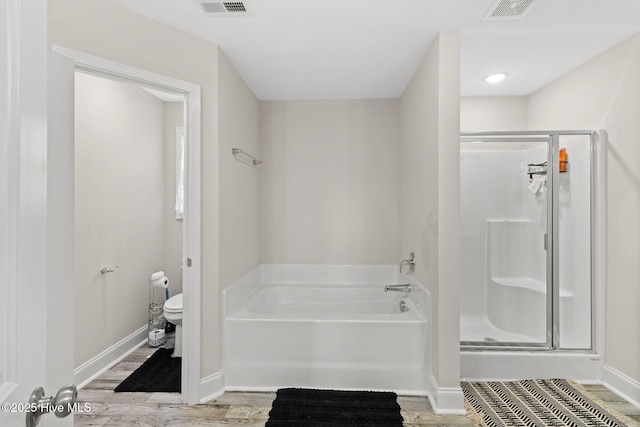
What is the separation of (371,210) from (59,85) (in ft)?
10.1

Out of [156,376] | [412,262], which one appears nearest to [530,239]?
[412,262]

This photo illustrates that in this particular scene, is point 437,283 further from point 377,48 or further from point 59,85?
point 59,85

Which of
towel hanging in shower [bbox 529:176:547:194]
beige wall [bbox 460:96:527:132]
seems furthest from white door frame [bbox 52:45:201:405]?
towel hanging in shower [bbox 529:176:547:194]

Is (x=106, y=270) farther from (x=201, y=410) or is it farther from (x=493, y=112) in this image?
(x=493, y=112)

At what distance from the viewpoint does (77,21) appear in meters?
1.86

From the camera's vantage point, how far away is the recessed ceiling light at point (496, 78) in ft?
9.66

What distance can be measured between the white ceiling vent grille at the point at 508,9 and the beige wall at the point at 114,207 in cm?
283

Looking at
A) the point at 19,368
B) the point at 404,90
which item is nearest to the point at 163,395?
the point at 19,368

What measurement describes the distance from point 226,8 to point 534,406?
10.1ft

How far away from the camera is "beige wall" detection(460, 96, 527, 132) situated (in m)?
3.48

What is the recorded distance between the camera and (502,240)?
10.3 ft

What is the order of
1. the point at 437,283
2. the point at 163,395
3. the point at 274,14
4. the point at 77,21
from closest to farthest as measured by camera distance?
the point at 77,21, the point at 274,14, the point at 437,283, the point at 163,395

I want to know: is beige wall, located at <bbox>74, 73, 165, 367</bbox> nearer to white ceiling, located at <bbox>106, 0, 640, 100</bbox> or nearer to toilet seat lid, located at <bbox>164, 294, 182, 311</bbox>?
toilet seat lid, located at <bbox>164, 294, 182, 311</bbox>

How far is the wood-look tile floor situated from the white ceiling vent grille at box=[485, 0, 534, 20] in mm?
2418
